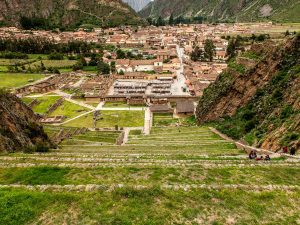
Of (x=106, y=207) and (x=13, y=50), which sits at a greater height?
(x=106, y=207)

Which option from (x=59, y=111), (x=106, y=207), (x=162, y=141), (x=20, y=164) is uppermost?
(x=106, y=207)

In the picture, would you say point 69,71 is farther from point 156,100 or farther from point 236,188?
point 236,188

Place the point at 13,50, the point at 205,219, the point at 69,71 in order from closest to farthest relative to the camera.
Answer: the point at 205,219, the point at 69,71, the point at 13,50

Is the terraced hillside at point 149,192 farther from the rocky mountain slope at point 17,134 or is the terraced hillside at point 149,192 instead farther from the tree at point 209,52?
the tree at point 209,52

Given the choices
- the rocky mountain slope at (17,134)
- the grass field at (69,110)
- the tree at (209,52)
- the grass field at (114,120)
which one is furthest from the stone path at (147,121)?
the tree at (209,52)

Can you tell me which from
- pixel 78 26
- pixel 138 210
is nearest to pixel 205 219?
pixel 138 210

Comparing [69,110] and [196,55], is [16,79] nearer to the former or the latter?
[69,110]
